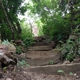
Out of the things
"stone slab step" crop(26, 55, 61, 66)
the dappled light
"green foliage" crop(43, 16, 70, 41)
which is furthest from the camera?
"green foliage" crop(43, 16, 70, 41)

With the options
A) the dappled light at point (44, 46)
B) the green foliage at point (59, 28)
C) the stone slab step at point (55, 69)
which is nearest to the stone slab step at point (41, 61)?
the dappled light at point (44, 46)

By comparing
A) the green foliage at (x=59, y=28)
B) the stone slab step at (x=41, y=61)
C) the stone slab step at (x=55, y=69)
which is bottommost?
the stone slab step at (x=41, y=61)

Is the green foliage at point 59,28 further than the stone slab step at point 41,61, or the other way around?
the green foliage at point 59,28

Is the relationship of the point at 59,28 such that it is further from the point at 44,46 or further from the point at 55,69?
the point at 55,69

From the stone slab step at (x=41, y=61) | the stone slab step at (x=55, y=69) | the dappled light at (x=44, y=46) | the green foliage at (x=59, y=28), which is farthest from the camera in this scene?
the green foliage at (x=59, y=28)

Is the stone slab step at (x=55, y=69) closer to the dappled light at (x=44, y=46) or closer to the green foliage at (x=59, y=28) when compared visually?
the dappled light at (x=44, y=46)

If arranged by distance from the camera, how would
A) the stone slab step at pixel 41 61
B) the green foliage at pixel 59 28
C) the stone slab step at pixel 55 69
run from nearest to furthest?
the stone slab step at pixel 55 69
the stone slab step at pixel 41 61
the green foliage at pixel 59 28

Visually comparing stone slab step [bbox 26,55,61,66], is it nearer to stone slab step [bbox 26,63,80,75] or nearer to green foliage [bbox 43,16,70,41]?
stone slab step [bbox 26,63,80,75]

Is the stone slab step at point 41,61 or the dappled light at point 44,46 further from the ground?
the dappled light at point 44,46

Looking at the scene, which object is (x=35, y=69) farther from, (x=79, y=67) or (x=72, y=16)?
(x=72, y=16)

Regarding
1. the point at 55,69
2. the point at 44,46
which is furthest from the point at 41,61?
the point at 44,46

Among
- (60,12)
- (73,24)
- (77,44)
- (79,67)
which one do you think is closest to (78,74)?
(79,67)

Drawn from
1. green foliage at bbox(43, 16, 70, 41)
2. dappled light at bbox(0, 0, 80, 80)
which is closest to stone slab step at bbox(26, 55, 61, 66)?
dappled light at bbox(0, 0, 80, 80)

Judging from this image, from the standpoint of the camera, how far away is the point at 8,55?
3.31 m
